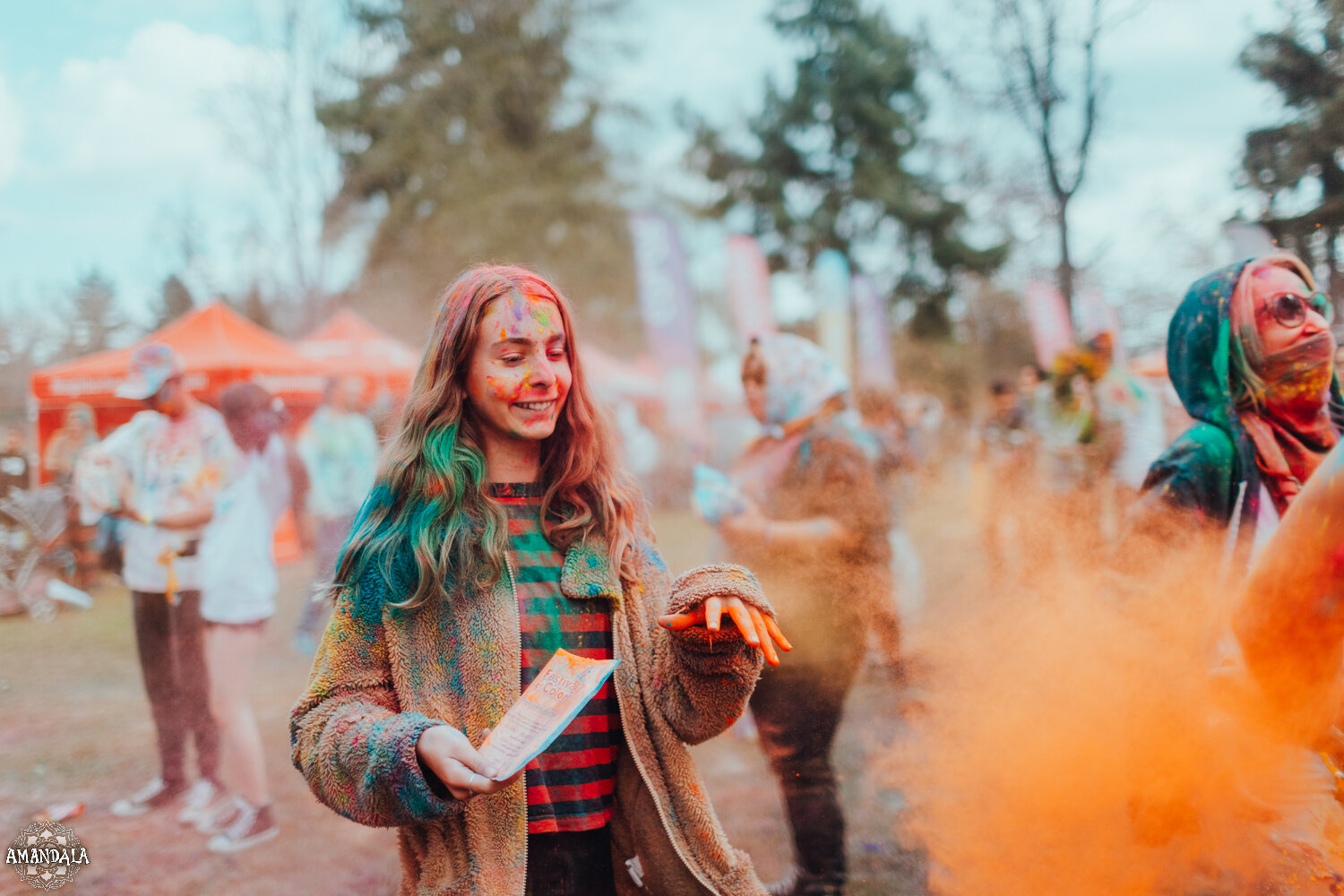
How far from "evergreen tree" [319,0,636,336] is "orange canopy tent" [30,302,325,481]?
725 centimetres

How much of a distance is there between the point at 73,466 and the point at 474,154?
1310cm

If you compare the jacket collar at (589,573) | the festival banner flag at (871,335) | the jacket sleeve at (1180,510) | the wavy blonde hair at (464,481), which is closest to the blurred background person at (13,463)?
the wavy blonde hair at (464,481)

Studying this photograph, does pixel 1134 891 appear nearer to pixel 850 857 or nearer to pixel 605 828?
pixel 850 857

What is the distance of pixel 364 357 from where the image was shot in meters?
10.4

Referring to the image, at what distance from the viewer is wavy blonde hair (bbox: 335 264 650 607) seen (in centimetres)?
137

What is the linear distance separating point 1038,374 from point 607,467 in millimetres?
6821

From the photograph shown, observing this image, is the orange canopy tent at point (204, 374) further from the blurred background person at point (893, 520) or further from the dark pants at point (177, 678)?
the blurred background person at point (893, 520)

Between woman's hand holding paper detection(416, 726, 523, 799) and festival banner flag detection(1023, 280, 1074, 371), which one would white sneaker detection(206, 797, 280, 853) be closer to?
woman's hand holding paper detection(416, 726, 523, 799)

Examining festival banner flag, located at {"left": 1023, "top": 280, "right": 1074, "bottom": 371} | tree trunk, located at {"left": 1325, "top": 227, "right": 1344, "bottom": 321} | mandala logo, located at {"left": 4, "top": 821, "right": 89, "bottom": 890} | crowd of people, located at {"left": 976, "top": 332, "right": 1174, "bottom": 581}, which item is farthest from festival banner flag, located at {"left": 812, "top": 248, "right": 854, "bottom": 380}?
mandala logo, located at {"left": 4, "top": 821, "right": 89, "bottom": 890}

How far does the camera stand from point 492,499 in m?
1.48

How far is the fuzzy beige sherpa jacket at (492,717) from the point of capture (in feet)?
4.00

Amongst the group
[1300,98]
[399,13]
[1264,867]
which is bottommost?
[1264,867]

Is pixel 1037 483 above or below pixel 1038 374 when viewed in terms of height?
below

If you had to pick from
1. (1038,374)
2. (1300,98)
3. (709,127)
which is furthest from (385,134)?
(1300,98)
